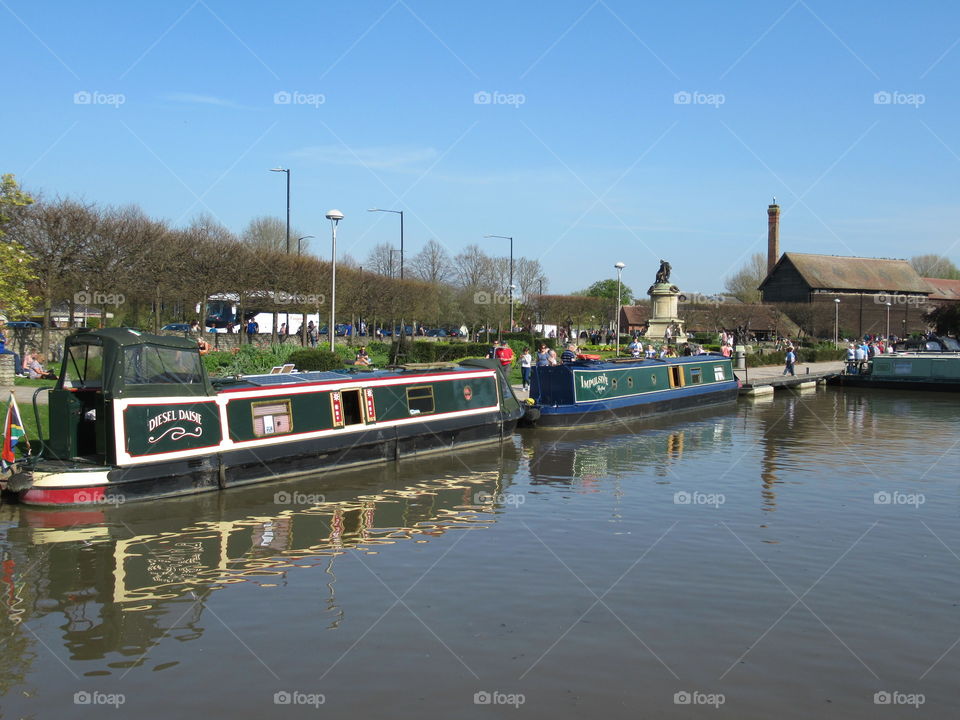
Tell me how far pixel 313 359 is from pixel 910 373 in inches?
1114

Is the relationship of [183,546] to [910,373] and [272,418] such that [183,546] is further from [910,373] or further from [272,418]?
[910,373]

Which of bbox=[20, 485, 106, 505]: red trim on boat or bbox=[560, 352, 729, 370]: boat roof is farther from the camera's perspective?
bbox=[560, 352, 729, 370]: boat roof

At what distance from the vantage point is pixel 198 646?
866 cm

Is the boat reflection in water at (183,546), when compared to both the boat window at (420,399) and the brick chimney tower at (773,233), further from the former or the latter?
the brick chimney tower at (773,233)

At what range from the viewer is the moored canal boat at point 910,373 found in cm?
4050

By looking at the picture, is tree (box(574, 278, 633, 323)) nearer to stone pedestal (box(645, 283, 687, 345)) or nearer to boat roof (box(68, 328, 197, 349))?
stone pedestal (box(645, 283, 687, 345))

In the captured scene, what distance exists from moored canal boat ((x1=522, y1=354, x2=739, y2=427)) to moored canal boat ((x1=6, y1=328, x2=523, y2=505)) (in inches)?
269

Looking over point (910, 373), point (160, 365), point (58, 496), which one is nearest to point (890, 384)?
point (910, 373)

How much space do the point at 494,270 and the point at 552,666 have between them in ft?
179

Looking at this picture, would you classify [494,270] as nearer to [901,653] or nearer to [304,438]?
[304,438]

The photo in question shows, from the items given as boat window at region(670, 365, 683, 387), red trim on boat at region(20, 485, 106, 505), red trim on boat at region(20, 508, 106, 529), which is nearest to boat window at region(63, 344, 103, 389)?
red trim on boat at region(20, 485, 106, 505)

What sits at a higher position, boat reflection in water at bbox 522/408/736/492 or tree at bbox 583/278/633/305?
tree at bbox 583/278/633/305

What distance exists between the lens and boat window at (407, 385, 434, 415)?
19.5 m

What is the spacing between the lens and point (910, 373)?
41469mm
